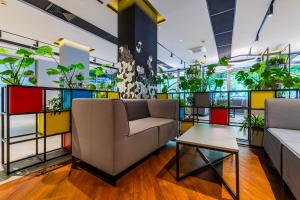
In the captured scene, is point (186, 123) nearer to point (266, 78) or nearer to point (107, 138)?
point (266, 78)

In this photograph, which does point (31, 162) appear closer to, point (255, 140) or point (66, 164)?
point (66, 164)

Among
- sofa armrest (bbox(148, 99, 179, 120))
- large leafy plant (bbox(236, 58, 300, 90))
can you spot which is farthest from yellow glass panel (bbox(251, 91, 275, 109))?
sofa armrest (bbox(148, 99, 179, 120))

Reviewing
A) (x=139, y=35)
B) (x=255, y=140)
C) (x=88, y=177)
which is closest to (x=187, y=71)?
(x=139, y=35)

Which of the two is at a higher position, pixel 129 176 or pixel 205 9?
pixel 205 9

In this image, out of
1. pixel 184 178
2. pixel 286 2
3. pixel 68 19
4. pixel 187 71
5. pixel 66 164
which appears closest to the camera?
pixel 184 178

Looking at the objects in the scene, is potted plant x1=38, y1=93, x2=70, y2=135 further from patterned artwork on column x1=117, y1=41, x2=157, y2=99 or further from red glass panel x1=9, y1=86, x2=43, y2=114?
patterned artwork on column x1=117, y1=41, x2=157, y2=99

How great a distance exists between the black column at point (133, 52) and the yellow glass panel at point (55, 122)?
48.6 inches

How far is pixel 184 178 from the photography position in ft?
5.25

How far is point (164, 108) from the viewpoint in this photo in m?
2.82

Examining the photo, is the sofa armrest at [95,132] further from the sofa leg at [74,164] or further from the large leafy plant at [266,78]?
the large leafy plant at [266,78]

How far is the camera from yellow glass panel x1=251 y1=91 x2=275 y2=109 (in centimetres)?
243

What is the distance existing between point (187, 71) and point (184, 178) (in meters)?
2.42

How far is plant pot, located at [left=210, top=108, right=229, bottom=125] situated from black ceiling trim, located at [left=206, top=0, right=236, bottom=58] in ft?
7.42

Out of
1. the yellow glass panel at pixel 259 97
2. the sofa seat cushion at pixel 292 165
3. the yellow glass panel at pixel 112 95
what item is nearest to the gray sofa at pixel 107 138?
the yellow glass panel at pixel 112 95
